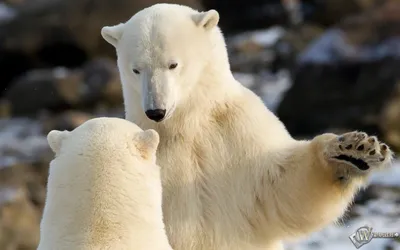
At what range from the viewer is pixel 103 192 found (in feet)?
11.0

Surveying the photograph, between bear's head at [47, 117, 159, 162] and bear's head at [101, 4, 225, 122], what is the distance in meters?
0.33

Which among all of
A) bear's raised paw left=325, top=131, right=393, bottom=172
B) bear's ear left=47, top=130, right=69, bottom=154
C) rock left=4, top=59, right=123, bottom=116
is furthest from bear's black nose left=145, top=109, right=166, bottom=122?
rock left=4, top=59, right=123, bottom=116

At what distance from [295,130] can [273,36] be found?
31.3ft

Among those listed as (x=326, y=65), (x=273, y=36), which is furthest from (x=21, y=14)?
(x=326, y=65)

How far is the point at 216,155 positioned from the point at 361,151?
64cm

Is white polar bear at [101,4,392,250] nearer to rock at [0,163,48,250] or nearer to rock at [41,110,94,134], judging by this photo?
rock at [0,163,48,250]

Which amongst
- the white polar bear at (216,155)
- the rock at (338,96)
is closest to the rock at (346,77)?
the rock at (338,96)

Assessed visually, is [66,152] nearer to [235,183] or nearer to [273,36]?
[235,183]

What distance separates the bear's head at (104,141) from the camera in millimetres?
3408

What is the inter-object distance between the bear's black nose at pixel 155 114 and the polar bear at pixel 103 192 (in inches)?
11.8

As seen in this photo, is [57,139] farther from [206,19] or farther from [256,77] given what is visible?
[256,77]

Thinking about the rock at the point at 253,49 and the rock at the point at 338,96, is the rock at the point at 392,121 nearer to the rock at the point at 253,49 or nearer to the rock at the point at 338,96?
the rock at the point at 338,96

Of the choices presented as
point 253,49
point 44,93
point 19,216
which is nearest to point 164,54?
point 19,216

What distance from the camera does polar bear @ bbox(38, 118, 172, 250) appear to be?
332cm
